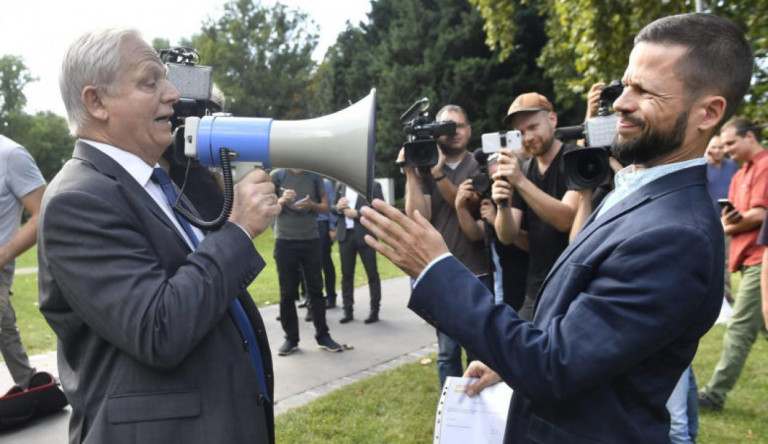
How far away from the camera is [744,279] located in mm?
4352

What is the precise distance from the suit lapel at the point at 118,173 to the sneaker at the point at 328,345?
4481 mm

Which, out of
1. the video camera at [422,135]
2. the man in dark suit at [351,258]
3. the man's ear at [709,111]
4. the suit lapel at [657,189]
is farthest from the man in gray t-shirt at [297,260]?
the man's ear at [709,111]

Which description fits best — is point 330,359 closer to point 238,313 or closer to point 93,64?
point 238,313

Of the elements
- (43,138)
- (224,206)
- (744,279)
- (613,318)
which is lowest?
(744,279)

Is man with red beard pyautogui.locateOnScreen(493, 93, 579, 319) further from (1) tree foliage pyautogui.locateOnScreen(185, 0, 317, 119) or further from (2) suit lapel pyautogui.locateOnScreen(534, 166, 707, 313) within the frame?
(1) tree foliage pyautogui.locateOnScreen(185, 0, 317, 119)

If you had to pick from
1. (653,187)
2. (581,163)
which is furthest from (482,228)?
(653,187)

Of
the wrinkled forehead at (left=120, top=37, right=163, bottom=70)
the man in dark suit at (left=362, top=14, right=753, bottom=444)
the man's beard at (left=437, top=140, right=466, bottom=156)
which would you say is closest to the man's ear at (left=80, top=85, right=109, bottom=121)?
the wrinkled forehead at (left=120, top=37, right=163, bottom=70)

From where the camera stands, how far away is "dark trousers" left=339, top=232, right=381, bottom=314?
717 cm

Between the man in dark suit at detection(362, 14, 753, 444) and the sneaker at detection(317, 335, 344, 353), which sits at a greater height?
the man in dark suit at detection(362, 14, 753, 444)

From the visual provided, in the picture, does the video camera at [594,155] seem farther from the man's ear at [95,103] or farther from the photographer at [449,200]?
the man's ear at [95,103]

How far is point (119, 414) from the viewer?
1.44 m

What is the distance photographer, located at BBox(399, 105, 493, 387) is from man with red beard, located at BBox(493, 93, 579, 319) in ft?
1.55

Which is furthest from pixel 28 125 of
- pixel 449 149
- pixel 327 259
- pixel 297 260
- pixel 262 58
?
pixel 449 149

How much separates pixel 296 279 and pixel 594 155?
Result: 3858 mm
